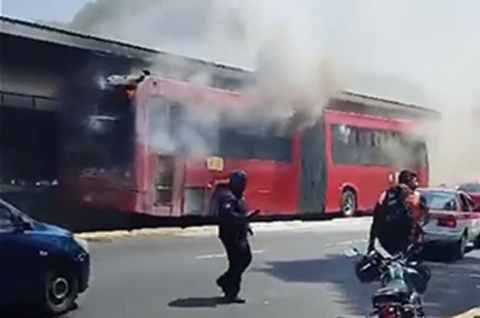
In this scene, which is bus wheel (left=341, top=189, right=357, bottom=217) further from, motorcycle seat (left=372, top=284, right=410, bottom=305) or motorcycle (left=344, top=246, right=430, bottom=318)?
motorcycle seat (left=372, top=284, right=410, bottom=305)

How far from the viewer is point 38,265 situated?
34.7 feet

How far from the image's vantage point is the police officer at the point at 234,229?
1221 centimetres

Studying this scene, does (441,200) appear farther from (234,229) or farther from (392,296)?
(392,296)

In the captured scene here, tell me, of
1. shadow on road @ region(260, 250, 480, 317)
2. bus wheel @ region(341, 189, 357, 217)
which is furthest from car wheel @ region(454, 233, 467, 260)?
bus wheel @ region(341, 189, 357, 217)

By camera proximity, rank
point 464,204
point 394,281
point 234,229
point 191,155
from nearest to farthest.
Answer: point 394,281, point 234,229, point 464,204, point 191,155

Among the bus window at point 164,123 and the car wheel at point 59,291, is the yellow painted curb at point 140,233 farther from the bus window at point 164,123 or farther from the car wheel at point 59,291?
the car wheel at point 59,291

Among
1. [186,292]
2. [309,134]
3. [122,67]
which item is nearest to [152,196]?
[122,67]

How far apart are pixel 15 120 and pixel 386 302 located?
18.9 m

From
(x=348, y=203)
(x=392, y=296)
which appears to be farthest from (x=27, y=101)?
(x=392, y=296)

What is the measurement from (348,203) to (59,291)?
826 inches

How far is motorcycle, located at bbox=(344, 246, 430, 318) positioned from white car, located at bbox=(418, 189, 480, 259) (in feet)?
34.1

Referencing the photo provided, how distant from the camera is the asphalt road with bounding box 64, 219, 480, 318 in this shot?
38.9 feet

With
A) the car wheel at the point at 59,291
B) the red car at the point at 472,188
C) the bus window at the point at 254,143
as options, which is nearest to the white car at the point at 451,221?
the bus window at the point at 254,143

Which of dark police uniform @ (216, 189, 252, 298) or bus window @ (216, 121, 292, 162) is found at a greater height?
bus window @ (216, 121, 292, 162)
